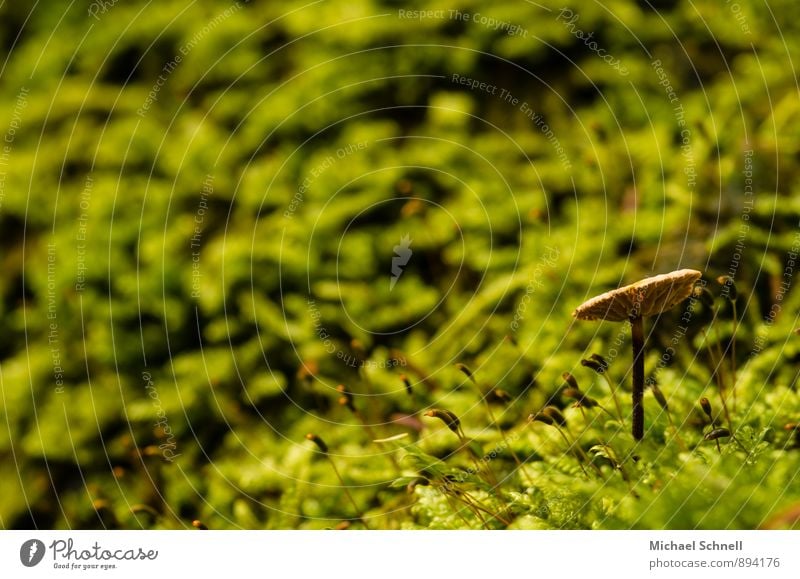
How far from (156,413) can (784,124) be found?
1468 mm

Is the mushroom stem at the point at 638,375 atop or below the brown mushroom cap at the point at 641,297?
below

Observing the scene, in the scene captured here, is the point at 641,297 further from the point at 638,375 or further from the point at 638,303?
the point at 638,375

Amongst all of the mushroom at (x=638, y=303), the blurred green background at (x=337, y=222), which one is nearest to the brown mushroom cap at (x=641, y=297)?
the mushroom at (x=638, y=303)

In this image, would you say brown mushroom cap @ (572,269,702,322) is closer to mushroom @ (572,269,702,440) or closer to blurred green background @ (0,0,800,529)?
mushroom @ (572,269,702,440)

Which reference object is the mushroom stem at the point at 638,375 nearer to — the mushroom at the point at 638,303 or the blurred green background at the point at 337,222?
the mushroom at the point at 638,303

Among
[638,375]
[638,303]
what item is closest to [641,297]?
[638,303]

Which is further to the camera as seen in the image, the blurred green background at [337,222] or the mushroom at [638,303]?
the blurred green background at [337,222]

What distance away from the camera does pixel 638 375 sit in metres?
0.94

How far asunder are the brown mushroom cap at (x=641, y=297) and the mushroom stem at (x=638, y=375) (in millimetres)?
20

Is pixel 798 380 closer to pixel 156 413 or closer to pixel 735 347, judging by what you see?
pixel 735 347

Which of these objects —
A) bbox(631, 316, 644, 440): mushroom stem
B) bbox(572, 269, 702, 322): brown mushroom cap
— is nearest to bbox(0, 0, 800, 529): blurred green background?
bbox(631, 316, 644, 440): mushroom stem

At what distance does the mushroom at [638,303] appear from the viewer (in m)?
0.83

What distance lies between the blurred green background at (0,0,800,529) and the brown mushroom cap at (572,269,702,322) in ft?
0.86

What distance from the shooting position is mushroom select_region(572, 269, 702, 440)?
83 cm
